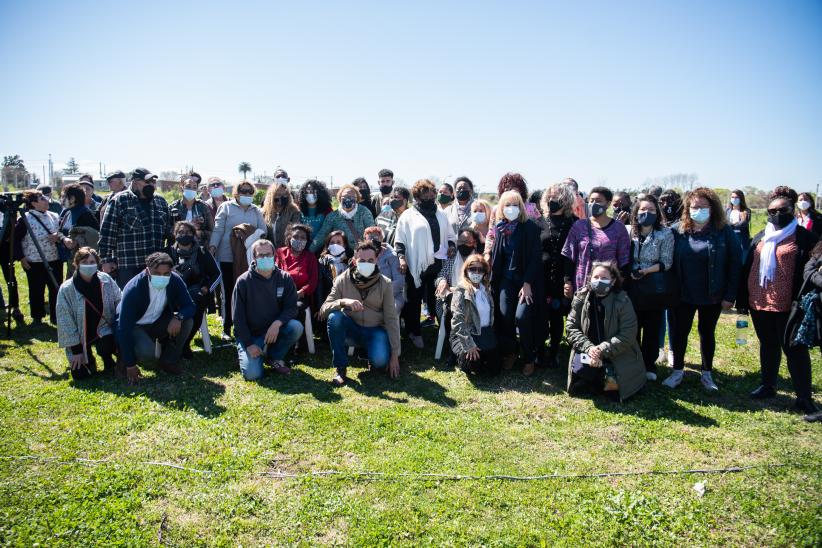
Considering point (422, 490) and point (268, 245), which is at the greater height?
point (268, 245)

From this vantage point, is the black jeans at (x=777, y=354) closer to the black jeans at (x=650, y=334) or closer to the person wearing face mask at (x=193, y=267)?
the black jeans at (x=650, y=334)

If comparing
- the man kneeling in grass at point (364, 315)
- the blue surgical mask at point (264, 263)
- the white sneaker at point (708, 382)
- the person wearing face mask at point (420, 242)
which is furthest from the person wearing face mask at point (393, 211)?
the white sneaker at point (708, 382)

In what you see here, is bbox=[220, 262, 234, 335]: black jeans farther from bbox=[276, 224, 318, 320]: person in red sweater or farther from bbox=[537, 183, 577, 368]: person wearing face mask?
bbox=[537, 183, 577, 368]: person wearing face mask

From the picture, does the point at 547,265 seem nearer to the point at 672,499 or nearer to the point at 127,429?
the point at 672,499

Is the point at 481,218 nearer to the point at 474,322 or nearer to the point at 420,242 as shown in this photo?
the point at 420,242

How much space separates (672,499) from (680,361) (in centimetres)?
253

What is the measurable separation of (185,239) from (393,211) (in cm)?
295

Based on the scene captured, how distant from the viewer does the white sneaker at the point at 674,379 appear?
18.7 feet

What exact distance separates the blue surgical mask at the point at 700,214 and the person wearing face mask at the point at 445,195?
329 centimetres

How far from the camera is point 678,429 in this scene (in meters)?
4.72

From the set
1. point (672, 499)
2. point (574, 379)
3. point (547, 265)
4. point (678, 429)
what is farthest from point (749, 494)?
point (547, 265)

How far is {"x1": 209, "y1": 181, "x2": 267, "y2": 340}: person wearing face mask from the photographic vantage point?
7.23 m

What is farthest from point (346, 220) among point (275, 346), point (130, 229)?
point (130, 229)

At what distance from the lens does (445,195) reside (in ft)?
25.0
